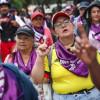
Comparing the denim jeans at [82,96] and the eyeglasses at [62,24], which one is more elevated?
the eyeglasses at [62,24]

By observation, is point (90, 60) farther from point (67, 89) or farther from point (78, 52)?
point (67, 89)

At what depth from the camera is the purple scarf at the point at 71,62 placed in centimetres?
514

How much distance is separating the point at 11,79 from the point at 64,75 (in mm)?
2020

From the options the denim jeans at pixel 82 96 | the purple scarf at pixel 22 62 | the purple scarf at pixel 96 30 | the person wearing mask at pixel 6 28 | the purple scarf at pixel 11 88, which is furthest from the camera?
the person wearing mask at pixel 6 28

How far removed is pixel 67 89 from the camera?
5141 millimetres

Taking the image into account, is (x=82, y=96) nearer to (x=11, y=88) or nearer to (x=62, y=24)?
(x=62, y=24)

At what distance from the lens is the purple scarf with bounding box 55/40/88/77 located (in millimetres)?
5141

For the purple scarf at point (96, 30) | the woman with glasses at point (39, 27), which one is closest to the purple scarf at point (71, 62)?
the purple scarf at point (96, 30)

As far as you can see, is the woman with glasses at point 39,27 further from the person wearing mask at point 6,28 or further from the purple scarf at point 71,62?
the purple scarf at point 71,62

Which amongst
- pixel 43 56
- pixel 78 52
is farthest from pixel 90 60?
pixel 43 56

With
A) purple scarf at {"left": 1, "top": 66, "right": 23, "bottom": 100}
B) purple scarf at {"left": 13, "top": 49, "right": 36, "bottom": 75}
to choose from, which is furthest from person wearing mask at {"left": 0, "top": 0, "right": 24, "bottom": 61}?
purple scarf at {"left": 1, "top": 66, "right": 23, "bottom": 100}

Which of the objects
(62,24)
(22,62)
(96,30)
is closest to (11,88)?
(62,24)

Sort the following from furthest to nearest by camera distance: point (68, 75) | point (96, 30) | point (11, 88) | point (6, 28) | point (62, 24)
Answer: point (6, 28), point (96, 30), point (62, 24), point (68, 75), point (11, 88)

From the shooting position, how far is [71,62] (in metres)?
5.20
